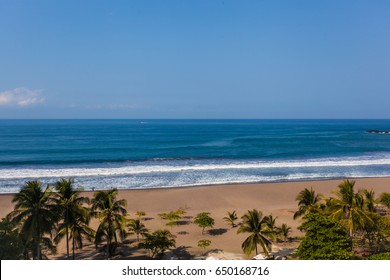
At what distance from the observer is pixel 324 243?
14258 millimetres

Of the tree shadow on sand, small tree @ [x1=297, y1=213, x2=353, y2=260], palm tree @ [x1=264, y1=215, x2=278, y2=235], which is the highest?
small tree @ [x1=297, y1=213, x2=353, y2=260]

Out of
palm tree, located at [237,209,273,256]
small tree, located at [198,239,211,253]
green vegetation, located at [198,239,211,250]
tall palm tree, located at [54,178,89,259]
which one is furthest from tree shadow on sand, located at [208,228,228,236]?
tall palm tree, located at [54,178,89,259]

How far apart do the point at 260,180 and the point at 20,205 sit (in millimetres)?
32648

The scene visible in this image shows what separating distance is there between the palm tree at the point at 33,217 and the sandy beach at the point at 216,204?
211 inches

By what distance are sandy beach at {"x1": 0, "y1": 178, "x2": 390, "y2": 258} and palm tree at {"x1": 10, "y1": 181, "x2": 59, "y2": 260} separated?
5.36 m

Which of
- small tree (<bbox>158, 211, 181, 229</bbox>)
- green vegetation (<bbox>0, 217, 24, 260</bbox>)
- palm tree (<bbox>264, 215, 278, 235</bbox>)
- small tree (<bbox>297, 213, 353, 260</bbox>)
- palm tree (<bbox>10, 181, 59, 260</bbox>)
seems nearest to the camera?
small tree (<bbox>297, 213, 353, 260</bbox>)

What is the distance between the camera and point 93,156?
62656 millimetres

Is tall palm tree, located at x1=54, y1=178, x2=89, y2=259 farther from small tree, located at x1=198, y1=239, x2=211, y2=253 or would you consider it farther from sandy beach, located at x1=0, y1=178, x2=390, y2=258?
small tree, located at x1=198, y1=239, x2=211, y2=253

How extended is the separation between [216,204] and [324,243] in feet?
62.7

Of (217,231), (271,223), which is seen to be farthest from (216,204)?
(271,223)

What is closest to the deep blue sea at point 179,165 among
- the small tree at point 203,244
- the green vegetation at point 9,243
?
the small tree at point 203,244

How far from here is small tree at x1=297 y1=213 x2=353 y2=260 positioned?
45.5 ft

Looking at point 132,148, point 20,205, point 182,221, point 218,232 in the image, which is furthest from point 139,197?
point 132,148

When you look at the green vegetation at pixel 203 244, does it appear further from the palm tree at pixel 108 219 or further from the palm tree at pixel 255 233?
the palm tree at pixel 108 219
